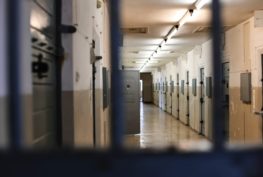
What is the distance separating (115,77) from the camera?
1.02m

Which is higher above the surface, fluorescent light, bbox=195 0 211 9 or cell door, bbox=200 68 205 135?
fluorescent light, bbox=195 0 211 9

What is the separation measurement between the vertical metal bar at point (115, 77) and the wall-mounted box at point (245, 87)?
20.8 ft

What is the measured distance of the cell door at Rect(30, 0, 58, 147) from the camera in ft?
6.87

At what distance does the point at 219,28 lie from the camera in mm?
1025

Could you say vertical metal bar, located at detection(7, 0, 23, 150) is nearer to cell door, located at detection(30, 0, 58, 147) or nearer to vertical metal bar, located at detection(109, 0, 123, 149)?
vertical metal bar, located at detection(109, 0, 123, 149)

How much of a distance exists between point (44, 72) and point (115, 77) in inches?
49.5

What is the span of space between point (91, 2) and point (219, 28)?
139 inches

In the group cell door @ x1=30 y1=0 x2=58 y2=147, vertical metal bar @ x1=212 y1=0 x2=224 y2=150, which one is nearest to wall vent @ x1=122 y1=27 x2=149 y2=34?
cell door @ x1=30 y1=0 x2=58 y2=147

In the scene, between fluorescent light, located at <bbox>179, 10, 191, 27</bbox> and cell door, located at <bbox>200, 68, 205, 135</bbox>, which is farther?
cell door, located at <bbox>200, 68, 205, 135</bbox>

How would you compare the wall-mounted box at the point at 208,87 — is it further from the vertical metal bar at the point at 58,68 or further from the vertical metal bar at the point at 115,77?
the vertical metal bar at the point at 115,77

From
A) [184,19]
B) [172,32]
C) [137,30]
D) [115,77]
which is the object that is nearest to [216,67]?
[115,77]

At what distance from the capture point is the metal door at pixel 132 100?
11.0 m

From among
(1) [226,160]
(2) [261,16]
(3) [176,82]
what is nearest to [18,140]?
(1) [226,160]

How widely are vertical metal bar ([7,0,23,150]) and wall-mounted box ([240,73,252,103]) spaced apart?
649 cm
